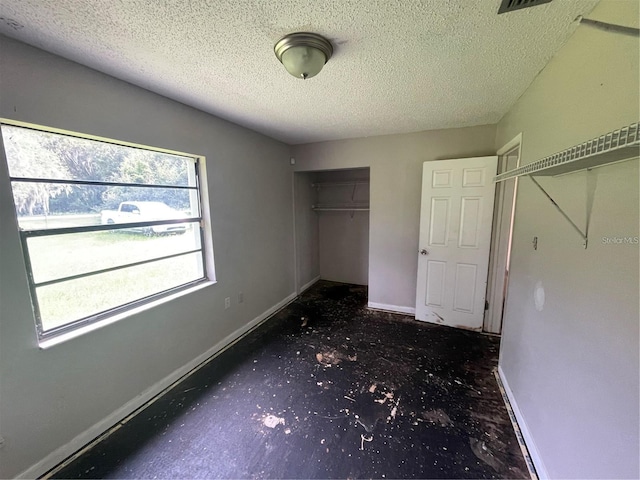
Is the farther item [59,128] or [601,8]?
[59,128]

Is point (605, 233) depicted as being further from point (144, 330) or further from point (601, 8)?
point (144, 330)

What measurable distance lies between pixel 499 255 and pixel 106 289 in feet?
11.8

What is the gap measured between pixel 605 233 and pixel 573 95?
734 millimetres

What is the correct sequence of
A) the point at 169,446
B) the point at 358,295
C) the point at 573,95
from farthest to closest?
the point at 358,295, the point at 169,446, the point at 573,95

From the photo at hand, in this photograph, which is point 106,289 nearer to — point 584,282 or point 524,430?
point 584,282

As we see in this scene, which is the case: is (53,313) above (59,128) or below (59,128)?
below

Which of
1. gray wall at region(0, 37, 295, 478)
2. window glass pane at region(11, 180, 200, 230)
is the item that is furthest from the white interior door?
window glass pane at region(11, 180, 200, 230)

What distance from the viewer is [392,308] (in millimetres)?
3414

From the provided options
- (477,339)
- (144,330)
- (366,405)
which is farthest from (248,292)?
(477,339)

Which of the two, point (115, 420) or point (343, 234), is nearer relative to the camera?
point (115, 420)

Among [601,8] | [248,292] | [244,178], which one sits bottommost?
[248,292]

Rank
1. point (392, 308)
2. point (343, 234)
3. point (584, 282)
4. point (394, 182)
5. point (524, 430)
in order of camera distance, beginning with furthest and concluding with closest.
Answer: point (343, 234)
point (392, 308)
point (394, 182)
point (524, 430)
point (584, 282)

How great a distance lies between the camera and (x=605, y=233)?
942 millimetres

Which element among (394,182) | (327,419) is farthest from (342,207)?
(327,419)
